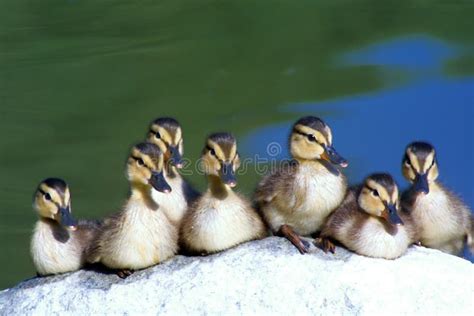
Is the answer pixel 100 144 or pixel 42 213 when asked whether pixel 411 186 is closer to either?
pixel 42 213

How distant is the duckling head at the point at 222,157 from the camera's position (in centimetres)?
559

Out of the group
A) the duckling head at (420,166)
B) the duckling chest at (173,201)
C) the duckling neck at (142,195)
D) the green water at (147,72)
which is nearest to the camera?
the duckling neck at (142,195)

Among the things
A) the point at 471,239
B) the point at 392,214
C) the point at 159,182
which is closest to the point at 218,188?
the point at 159,182

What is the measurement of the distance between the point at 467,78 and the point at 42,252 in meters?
5.70

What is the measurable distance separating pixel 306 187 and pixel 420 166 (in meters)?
0.58

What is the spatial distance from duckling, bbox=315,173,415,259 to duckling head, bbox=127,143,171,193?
0.84 meters

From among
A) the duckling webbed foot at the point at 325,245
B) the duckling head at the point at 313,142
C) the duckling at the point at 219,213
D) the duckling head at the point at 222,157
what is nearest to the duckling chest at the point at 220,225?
the duckling at the point at 219,213

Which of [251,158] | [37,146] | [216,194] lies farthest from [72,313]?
[37,146]

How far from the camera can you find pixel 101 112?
10.1 meters

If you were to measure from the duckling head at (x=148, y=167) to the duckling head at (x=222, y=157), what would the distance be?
0.78 feet

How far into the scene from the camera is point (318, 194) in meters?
5.70

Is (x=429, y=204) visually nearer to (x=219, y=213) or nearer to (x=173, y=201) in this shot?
(x=219, y=213)

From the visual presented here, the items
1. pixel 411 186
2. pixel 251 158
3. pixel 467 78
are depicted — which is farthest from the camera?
pixel 467 78

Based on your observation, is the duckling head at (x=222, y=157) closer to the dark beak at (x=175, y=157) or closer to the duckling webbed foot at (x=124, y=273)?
the dark beak at (x=175, y=157)
